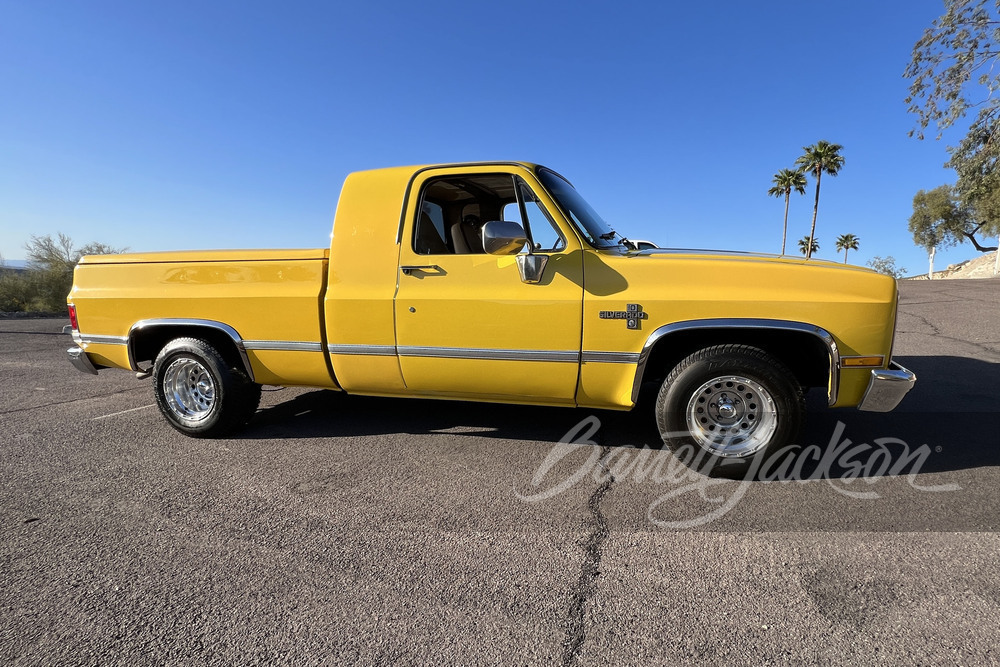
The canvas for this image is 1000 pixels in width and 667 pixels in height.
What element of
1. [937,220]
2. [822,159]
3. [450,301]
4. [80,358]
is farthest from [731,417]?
[937,220]

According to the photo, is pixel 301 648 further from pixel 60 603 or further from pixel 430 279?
pixel 430 279

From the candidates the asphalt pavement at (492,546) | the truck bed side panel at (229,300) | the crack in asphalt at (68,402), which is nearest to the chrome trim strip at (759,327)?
the asphalt pavement at (492,546)

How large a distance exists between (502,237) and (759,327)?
64.4 inches

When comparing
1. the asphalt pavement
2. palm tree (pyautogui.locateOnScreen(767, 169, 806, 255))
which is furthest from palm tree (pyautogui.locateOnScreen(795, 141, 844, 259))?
the asphalt pavement

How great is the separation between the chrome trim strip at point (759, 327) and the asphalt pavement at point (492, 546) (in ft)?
2.21

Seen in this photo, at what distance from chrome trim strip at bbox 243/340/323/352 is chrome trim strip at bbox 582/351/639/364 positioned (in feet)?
6.31

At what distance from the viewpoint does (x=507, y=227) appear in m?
3.05

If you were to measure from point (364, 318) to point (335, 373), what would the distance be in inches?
20.6

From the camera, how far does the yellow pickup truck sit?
9.50 feet

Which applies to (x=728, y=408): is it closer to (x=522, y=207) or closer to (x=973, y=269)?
(x=522, y=207)

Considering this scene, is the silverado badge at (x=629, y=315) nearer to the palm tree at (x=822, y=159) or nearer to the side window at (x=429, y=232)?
the side window at (x=429, y=232)

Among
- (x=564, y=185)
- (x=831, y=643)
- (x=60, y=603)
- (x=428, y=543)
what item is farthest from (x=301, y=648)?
(x=564, y=185)

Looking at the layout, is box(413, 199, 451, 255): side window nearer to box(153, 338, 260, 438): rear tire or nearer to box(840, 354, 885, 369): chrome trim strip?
box(153, 338, 260, 438): rear tire

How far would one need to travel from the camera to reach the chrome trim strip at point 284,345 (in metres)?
3.55
